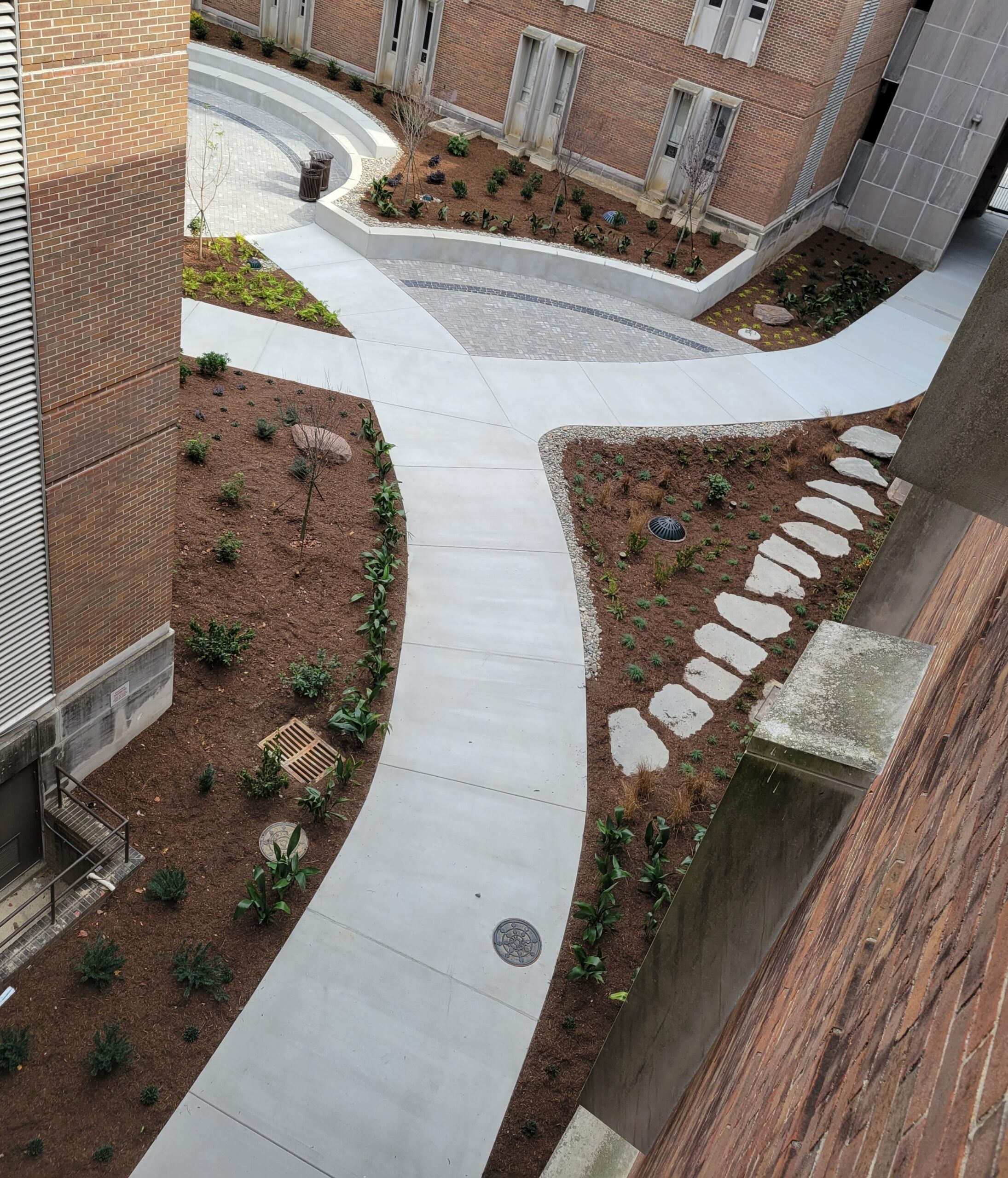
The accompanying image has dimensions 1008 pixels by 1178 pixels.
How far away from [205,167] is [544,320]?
25.4ft

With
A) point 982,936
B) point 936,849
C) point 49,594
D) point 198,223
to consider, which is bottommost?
point 198,223

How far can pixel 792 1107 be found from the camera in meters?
2.76

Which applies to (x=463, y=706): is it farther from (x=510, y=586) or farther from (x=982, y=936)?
(x=982, y=936)

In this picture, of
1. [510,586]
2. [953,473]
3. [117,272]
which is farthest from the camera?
[510,586]

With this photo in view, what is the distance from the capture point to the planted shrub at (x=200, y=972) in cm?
842

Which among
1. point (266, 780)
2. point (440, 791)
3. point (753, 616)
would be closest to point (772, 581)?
point (753, 616)

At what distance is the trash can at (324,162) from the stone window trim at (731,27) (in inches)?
312

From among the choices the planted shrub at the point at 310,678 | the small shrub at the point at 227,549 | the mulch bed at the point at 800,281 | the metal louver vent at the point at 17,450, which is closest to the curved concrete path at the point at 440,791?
the planted shrub at the point at 310,678

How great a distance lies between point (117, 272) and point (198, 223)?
12534mm

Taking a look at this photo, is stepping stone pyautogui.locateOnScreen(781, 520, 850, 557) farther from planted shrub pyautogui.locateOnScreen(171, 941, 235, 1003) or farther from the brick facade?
planted shrub pyautogui.locateOnScreen(171, 941, 235, 1003)

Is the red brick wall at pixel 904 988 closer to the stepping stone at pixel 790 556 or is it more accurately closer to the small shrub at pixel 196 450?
the stepping stone at pixel 790 556

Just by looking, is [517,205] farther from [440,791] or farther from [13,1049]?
[13,1049]

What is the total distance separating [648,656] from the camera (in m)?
12.8

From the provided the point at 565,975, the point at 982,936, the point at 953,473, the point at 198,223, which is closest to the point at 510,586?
the point at 565,975
